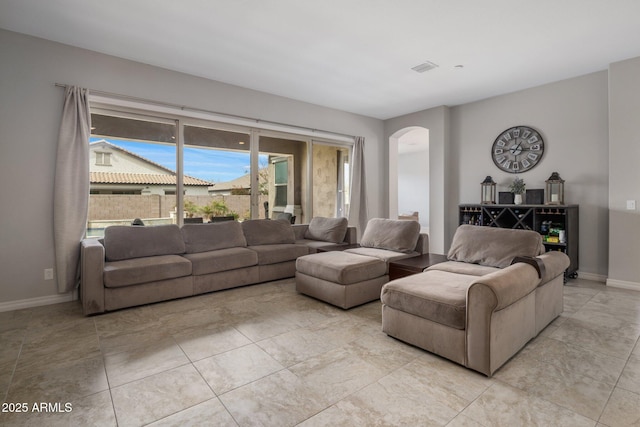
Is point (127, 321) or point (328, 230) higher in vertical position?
point (328, 230)

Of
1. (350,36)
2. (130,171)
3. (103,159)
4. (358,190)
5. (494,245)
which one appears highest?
(350,36)

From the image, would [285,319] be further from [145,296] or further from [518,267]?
[518,267]

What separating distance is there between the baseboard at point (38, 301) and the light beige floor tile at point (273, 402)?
284 cm

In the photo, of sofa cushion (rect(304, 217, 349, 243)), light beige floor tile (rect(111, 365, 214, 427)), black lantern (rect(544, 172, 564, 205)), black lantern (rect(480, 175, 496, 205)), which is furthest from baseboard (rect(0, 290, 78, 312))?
black lantern (rect(544, 172, 564, 205))

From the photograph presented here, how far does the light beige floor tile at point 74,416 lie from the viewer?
1.58m

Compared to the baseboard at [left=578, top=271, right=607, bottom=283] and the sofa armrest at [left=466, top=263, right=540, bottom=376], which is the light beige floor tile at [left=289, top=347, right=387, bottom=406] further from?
the baseboard at [left=578, top=271, right=607, bottom=283]

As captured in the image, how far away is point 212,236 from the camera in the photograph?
13.8 feet

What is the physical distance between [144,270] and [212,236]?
1.06 meters

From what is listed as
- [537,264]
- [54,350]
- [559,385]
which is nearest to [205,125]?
[54,350]

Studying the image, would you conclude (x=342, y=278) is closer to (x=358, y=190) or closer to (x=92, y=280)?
(x=92, y=280)

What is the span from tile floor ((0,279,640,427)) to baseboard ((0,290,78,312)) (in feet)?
0.66

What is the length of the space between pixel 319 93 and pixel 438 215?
302 cm

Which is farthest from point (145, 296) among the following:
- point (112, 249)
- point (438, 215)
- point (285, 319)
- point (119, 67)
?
point (438, 215)

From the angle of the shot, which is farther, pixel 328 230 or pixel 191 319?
pixel 328 230
